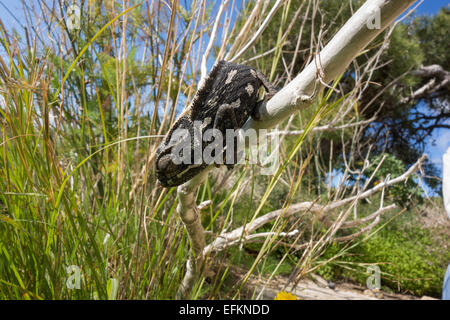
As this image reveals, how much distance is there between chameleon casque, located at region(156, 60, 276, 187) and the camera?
0.47 meters

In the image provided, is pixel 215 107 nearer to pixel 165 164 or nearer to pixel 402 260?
pixel 165 164

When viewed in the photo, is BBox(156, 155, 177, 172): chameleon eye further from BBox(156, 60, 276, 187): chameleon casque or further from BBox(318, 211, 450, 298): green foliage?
BBox(318, 211, 450, 298): green foliage

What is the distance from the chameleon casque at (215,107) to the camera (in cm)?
47

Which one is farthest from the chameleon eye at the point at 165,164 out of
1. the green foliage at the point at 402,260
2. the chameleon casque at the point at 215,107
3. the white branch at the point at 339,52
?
the green foliage at the point at 402,260

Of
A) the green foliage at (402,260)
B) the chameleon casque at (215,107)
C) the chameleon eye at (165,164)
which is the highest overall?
the chameleon casque at (215,107)

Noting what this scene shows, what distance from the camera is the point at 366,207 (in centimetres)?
349

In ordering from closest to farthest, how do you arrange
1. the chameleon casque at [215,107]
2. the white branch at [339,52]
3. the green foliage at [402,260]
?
the white branch at [339,52] < the chameleon casque at [215,107] < the green foliage at [402,260]

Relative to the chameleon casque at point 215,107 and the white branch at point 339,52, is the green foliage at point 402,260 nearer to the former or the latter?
the chameleon casque at point 215,107

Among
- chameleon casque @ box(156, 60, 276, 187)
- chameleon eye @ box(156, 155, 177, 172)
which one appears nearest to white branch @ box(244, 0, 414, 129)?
chameleon casque @ box(156, 60, 276, 187)

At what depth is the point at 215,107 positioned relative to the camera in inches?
20.1

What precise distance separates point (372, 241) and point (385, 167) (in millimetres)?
1565

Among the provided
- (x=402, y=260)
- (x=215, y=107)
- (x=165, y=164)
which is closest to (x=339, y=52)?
(x=215, y=107)

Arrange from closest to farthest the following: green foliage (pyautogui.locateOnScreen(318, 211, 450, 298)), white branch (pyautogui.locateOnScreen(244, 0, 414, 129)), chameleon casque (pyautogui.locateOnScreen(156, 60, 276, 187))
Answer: white branch (pyautogui.locateOnScreen(244, 0, 414, 129)) < chameleon casque (pyautogui.locateOnScreen(156, 60, 276, 187)) < green foliage (pyautogui.locateOnScreen(318, 211, 450, 298))
